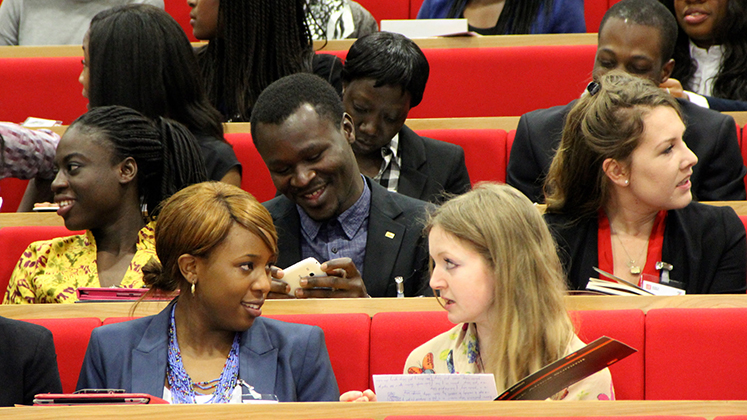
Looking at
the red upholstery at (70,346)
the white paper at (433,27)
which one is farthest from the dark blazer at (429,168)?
the red upholstery at (70,346)

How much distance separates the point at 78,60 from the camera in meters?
2.50

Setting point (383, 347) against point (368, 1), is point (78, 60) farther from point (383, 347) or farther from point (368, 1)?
point (383, 347)

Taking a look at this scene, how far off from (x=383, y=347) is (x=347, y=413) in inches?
16.2

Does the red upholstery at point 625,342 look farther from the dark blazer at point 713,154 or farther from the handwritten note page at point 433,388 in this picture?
the dark blazer at point 713,154

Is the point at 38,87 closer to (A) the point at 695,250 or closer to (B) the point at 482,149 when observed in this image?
(B) the point at 482,149

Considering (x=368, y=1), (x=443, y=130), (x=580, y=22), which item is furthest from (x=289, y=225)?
(x=368, y=1)

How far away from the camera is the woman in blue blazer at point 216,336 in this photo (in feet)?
4.40

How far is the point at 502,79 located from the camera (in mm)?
2467

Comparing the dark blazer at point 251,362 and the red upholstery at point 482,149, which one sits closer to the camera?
the dark blazer at point 251,362

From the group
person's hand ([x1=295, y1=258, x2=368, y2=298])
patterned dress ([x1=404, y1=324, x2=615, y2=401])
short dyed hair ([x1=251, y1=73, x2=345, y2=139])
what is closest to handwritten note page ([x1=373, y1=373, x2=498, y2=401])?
patterned dress ([x1=404, y1=324, x2=615, y2=401])

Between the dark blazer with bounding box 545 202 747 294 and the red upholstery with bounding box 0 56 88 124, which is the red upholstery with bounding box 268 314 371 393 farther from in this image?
the red upholstery with bounding box 0 56 88 124

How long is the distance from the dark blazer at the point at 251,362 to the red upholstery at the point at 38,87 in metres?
1.28

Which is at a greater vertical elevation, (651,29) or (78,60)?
(651,29)

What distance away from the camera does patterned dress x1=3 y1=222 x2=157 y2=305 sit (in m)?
1.67
